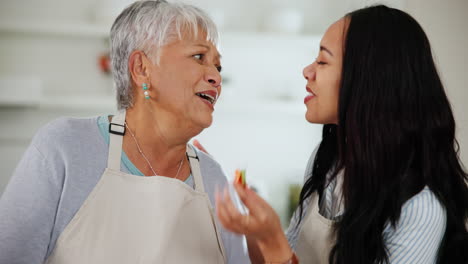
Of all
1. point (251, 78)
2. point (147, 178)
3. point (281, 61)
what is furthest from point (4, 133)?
point (147, 178)

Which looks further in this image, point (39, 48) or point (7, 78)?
point (39, 48)

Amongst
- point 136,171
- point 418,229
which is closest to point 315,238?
point 418,229

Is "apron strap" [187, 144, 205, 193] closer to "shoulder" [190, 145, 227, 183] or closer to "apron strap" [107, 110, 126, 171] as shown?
"shoulder" [190, 145, 227, 183]

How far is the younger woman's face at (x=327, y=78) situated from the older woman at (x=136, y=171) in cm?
28

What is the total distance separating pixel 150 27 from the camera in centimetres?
140

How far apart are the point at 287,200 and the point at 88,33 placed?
1.65m

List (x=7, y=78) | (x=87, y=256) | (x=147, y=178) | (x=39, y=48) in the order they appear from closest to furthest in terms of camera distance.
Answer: (x=87, y=256)
(x=147, y=178)
(x=7, y=78)
(x=39, y=48)

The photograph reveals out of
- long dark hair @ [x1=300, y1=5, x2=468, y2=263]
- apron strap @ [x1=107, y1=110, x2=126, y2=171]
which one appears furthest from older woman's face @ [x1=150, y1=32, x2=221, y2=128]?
long dark hair @ [x1=300, y1=5, x2=468, y2=263]

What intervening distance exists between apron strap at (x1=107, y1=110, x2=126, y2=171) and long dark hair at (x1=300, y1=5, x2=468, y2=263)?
0.61 metres

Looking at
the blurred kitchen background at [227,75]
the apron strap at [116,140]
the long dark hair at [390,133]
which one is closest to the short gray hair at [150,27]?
the apron strap at [116,140]

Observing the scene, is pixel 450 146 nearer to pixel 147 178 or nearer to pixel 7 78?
pixel 147 178

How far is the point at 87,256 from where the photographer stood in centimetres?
126

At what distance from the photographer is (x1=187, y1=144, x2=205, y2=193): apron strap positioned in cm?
149

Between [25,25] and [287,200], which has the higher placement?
[25,25]
